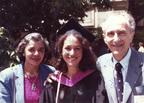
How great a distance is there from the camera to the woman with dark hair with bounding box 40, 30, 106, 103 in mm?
4324

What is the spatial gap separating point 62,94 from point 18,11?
331 centimetres

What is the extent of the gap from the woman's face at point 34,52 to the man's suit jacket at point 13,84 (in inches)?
5.1

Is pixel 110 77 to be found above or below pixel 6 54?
above

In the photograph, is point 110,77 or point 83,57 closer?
point 110,77

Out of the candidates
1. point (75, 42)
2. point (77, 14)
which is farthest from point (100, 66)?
point (77, 14)

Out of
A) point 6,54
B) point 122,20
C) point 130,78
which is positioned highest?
point 122,20

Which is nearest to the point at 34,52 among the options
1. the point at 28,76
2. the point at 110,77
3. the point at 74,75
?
the point at 28,76

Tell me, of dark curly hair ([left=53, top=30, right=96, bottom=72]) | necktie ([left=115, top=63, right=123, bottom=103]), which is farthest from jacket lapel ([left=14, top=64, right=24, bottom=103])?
necktie ([left=115, top=63, right=123, bottom=103])

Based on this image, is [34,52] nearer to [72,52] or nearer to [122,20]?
[72,52]

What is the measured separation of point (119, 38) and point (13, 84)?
1.35 meters

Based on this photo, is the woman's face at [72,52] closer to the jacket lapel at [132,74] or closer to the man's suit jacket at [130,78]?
the man's suit jacket at [130,78]

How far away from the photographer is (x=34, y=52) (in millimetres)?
4824

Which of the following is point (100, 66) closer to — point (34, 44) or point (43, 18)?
point (34, 44)

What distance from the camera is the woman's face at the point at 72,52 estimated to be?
14.1 ft
